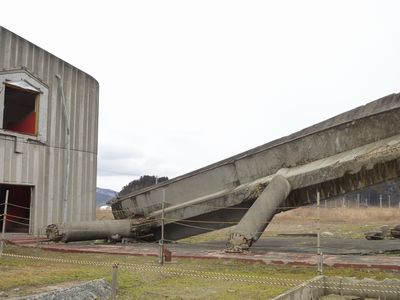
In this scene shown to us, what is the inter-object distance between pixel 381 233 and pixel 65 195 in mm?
10690

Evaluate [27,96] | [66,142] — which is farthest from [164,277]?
[27,96]

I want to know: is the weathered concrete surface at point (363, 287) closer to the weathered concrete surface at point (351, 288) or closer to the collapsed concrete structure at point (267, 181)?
the weathered concrete surface at point (351, 288)

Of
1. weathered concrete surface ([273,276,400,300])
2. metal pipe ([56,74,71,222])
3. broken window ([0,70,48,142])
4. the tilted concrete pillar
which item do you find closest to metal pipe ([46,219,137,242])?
metal pipe ([56,74,71,222])

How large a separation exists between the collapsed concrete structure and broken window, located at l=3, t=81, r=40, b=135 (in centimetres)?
426

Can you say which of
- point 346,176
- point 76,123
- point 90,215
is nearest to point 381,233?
point 346,176

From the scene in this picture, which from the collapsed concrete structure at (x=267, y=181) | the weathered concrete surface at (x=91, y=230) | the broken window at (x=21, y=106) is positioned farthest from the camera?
the broken window at (x=21, y=106)

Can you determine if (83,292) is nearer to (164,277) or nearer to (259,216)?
(164,277)

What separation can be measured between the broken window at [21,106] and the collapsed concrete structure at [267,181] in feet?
14.0

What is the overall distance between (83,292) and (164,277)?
2.39 metres

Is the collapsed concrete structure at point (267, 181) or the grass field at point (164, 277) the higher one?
the collapsed concrete structure at point (267, 181)

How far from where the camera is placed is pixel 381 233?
16.4m

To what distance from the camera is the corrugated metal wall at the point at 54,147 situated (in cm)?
1400

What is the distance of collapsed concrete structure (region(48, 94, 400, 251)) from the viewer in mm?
11117

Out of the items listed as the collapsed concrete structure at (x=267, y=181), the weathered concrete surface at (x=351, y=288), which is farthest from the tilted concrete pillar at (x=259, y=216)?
the weathered concrete surface at (x=351, y=288)
